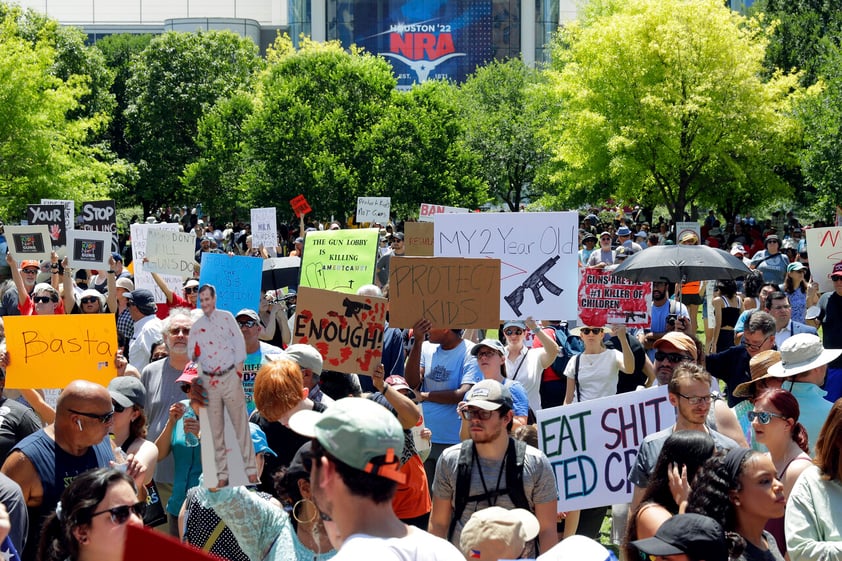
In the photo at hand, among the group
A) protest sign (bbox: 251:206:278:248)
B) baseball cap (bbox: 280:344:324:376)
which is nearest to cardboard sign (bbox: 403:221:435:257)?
protest sign (bbox: 251:206:278:248)

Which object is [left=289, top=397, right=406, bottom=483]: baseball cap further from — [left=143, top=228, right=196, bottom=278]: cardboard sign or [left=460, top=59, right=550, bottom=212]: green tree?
[left=460, top=59, right=550, bottom=212]: green tree

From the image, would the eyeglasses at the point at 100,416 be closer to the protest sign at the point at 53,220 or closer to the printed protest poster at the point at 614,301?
the printed protest poster at the point at 614,301

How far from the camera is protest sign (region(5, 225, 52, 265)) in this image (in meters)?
12.9

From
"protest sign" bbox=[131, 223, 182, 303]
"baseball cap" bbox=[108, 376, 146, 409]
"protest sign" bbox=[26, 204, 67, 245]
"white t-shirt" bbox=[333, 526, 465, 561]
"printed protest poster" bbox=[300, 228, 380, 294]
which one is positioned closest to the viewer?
"white t-shirt" bbox=[333, 526, 465, 561]

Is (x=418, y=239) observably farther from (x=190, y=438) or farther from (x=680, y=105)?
(x=680, y=105)


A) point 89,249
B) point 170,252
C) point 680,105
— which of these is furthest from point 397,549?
point 680,105

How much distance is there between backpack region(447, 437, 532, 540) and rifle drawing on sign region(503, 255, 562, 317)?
3771 millimetres

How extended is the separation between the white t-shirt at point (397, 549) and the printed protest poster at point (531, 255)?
5.83 m

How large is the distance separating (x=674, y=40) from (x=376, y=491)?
30.5 meters

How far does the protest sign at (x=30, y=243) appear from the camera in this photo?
12.9 metres

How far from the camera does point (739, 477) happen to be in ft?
13.6

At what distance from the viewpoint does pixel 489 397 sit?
5105 mm

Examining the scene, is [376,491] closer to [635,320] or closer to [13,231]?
[635,320]

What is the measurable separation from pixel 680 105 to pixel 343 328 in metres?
26.0
